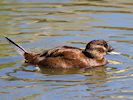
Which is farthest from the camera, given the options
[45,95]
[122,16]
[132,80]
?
[122,16]

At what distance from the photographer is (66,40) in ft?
45.1

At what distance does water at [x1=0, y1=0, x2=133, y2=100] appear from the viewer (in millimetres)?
10250

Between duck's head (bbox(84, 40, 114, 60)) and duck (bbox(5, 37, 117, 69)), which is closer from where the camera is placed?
duck (bbox(5, 37, 117, 69))

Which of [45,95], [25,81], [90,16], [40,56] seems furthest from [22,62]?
[90,16]

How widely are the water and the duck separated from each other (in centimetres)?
21

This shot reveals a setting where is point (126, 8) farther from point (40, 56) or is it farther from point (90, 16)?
point (40, 56)

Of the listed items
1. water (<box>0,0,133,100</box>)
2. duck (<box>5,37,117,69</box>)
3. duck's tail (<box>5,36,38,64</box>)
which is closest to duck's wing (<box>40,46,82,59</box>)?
duck (<box>5,37,117,69</box>)

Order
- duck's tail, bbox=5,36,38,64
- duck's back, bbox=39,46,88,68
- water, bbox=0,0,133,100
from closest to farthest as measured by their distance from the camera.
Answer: water, bbox=0,0,133,100, duck's back, bbox=39,46,88,68, duck's tail, bbox=5,36,38,64

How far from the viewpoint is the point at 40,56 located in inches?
481

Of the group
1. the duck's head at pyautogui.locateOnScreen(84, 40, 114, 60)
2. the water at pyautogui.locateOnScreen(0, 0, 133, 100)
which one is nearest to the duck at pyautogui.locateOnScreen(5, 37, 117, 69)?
the duck's head at pyautogui.locateOnScreen(84, 40, 114, 60)

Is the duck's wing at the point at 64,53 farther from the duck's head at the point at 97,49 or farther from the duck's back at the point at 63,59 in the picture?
the duck's head at the point at 97,49

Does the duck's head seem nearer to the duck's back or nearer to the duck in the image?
the duck

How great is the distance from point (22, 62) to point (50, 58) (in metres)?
0.63

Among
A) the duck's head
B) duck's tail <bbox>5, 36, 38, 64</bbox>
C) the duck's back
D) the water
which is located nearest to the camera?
the water
